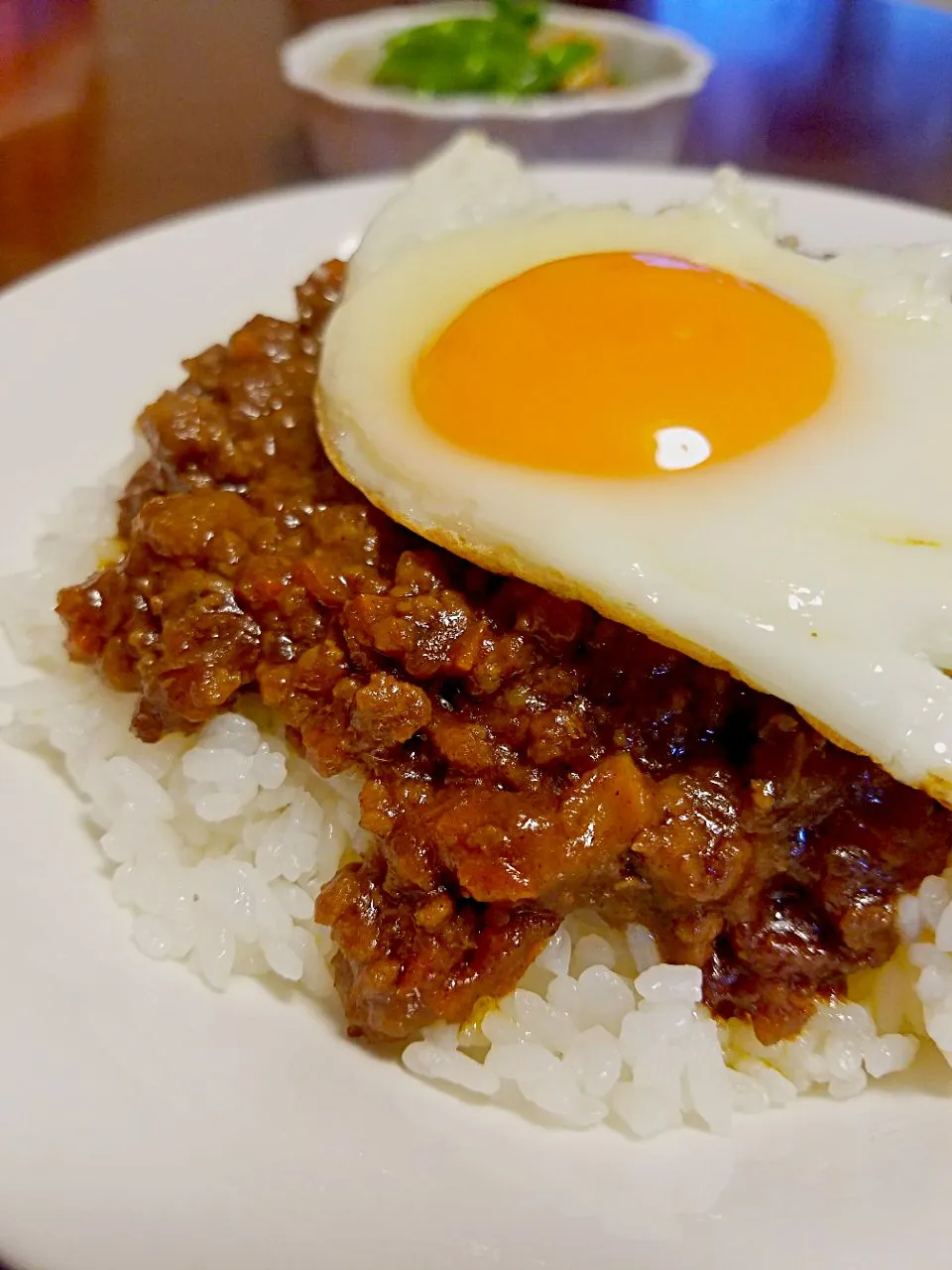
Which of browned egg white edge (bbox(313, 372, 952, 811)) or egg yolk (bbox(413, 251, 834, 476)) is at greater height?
egg yolk (bbox(413, 251, 834, 476))

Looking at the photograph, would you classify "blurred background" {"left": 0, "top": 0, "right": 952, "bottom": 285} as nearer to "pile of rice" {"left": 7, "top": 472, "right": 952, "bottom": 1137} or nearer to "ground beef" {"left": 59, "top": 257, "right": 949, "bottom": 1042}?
"pile of rice" {"left": 7, "top": 472, "right": 952, "bottom": 1137}

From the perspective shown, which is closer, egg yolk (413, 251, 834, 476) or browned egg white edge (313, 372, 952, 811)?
browned egg white edge (313, 372, 952, 811)

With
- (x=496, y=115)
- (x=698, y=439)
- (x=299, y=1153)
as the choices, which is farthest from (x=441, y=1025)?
(x=496, y=115)

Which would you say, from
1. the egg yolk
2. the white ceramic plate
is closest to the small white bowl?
the egg yolk

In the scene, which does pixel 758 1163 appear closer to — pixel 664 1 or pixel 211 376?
pixel 211 376

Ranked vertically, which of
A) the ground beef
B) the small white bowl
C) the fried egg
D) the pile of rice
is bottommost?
the pile of rice

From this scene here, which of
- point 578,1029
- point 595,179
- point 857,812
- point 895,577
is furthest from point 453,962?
point 595,179

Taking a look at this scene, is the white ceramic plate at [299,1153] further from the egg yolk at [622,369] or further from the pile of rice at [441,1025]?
the egg yolk at [622,369]
